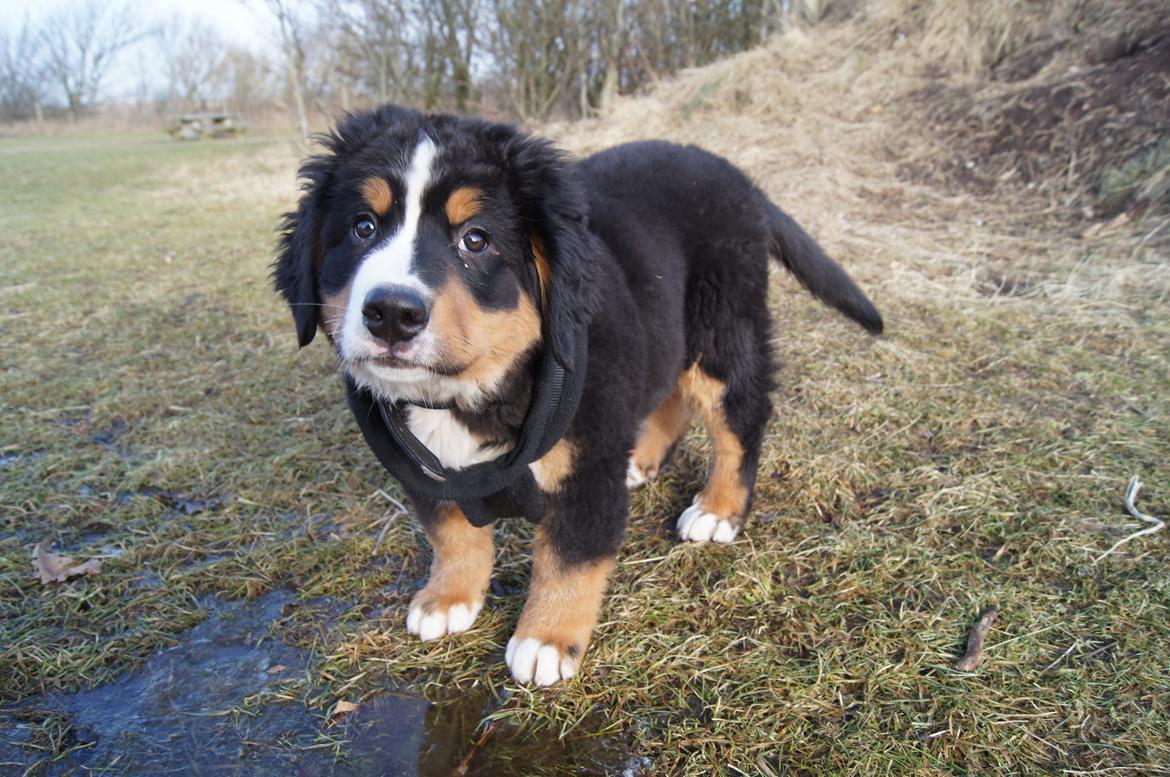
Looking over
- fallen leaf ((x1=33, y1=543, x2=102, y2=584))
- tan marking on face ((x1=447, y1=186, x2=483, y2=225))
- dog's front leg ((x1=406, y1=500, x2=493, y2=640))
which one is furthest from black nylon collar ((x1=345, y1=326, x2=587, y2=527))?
fallen leaf ((x1=33, y1=543, x2=102, y2=584))

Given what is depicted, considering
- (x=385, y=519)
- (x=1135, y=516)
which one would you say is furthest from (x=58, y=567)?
(x=1135, y=516)

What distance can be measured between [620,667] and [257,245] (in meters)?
8.24

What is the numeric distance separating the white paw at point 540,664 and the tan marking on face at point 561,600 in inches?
0.9

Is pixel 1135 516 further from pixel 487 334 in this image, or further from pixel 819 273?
pixel 487 334

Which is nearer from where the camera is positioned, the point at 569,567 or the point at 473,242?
the point at 473,242

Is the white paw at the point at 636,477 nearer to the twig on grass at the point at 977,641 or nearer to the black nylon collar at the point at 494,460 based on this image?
the black nylon collar at the point at 494,460

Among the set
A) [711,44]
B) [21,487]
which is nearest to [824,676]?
[21,487]

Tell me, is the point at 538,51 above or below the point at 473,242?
above

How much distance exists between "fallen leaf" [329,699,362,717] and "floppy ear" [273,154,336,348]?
112cm

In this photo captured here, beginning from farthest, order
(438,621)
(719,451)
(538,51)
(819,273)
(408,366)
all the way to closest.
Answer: (538,51) → (819,273) → (719,451) → (438,621) → (408,366)

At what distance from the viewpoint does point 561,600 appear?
239cm

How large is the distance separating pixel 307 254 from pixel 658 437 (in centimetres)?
187

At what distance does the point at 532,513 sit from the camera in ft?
7.73

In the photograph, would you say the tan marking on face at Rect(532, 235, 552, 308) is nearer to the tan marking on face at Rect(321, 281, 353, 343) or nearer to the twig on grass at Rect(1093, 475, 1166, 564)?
the tan marking on face at Rect(321, 281, 353, 343)
